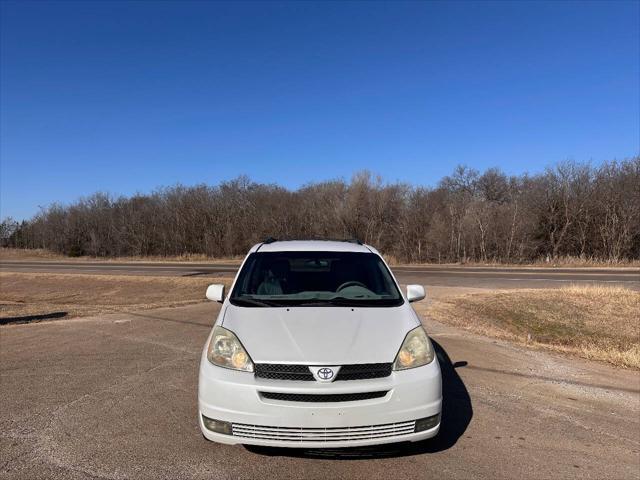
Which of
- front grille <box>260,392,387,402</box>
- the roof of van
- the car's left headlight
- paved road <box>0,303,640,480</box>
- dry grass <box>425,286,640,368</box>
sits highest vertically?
the roof of van

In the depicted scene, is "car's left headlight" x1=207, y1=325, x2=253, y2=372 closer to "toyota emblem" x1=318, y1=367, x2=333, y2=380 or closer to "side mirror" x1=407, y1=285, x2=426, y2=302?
"toyota emblem" x1=318, y1=367, x2=333, y2=380

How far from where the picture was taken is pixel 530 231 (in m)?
37.4

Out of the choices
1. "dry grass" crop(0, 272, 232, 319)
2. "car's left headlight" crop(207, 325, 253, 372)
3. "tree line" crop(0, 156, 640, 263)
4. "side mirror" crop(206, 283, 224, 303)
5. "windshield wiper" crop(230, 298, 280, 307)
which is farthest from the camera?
"tree line" crop(0, 156, 640, 263)

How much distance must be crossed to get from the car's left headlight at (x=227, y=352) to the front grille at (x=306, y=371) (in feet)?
0.40

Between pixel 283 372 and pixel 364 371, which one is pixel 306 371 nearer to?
pixel 283 372

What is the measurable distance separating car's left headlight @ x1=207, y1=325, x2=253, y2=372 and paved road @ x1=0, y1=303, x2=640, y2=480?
72 centimetres

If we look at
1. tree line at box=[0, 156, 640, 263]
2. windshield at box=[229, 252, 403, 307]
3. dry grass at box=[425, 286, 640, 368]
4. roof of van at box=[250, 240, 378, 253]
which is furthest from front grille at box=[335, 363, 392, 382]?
tree line at box=[0, 156, 640, 263]

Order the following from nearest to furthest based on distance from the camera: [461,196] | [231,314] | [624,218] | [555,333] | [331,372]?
[331,372] < [231,314] < [555,333] < [624,218] < [461,196]

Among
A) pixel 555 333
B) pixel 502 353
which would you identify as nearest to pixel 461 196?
pixel 555 333

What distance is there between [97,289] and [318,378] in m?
23.4

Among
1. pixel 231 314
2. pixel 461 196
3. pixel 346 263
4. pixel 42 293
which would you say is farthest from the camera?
pixel 461 196

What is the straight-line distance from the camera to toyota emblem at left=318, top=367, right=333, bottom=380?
3338 mm

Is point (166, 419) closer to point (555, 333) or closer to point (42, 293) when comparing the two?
point (555, 333)

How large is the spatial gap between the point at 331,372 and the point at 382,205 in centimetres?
4069
